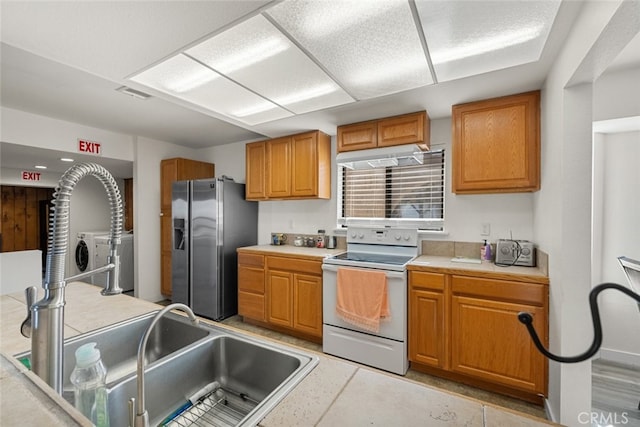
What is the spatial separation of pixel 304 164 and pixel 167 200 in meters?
2.19

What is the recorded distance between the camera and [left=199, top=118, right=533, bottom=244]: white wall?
2.40m

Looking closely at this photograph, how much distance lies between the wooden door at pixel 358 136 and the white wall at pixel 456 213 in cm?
45

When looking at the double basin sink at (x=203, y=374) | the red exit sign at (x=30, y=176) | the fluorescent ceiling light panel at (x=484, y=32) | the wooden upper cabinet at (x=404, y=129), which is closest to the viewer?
the double basin sink at (x=203, y=374)

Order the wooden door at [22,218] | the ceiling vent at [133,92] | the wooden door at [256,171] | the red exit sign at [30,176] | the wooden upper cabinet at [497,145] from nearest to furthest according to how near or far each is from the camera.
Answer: the wooden upper cabinet at [497,145], the ceiling vent at [133,92], the wooden door at [256,171], the red exit sign at [30,176], the wooden door at [22,218]

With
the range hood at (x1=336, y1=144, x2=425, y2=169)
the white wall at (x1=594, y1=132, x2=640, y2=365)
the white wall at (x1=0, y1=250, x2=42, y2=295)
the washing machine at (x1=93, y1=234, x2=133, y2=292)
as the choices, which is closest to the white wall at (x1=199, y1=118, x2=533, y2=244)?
the range hood at (x1=336, y1=144, x2=425, y2=169)

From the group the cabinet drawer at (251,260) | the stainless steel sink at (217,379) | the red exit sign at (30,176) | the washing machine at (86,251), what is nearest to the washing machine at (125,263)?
the washing machine at (86,251)

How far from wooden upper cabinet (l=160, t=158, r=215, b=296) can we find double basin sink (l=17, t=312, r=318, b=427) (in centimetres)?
304

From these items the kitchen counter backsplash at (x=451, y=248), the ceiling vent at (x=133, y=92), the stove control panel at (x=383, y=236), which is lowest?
the kitchen counter backsplash at (x=451, y=248)

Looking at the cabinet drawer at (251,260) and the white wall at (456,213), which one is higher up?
the white wall at (456,213)

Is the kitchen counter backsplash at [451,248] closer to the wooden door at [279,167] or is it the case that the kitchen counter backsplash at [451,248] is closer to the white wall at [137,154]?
the wooden door at [279,167]

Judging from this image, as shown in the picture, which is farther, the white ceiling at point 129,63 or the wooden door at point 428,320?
the wooden door at point 428,320

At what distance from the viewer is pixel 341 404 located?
28.8 inches

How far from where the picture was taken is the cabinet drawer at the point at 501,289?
184cm

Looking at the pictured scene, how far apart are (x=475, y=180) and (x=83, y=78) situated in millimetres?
3125
